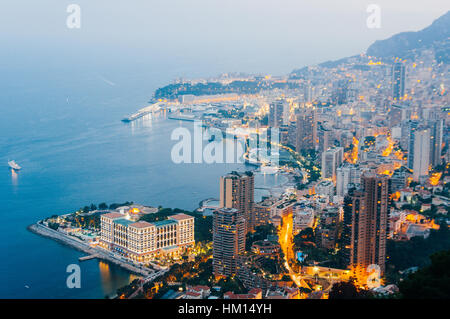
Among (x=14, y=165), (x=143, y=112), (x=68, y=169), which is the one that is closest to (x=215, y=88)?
(x=143, y=112)

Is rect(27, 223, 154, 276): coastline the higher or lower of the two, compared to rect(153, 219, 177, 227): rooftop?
lower

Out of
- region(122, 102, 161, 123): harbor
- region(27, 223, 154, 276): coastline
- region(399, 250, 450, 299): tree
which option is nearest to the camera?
region(399, 250, 450, 299): tree

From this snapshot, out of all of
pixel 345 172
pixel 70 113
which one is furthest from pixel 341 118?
pixel 70 113

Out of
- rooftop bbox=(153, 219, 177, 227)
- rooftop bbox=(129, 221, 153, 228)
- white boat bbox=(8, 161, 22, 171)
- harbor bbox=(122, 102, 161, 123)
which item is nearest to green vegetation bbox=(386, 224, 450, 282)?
rooftop bbox=(153, 219, 177, 227)

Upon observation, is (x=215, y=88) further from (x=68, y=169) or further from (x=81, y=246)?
Answer: (x=81, y=246)

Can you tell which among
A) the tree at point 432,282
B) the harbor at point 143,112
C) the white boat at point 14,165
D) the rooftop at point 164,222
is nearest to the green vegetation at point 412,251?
the rooftop at point 164,222

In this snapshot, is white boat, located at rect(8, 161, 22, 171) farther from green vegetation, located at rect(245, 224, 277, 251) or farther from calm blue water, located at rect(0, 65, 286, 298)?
green vegetation, located at rect(245, 224, 277, 251)
